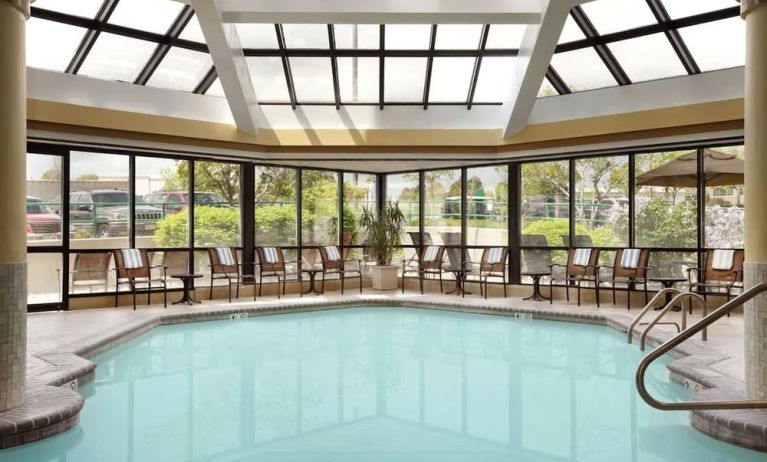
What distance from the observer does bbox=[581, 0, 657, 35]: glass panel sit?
863cm

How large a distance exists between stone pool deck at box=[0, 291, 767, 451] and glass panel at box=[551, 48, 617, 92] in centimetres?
376

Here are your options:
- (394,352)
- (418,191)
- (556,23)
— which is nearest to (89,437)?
(394,352)

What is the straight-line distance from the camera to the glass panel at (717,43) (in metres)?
8.50

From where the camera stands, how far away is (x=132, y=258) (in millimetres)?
10055

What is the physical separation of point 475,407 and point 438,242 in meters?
8.68

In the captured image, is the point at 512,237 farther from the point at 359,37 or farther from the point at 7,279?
the point at 7,279

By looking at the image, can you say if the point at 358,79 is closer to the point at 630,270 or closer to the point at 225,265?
the point at 225,265

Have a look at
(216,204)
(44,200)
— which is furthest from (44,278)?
(216,204)

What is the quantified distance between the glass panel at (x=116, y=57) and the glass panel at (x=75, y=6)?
1.40 feet

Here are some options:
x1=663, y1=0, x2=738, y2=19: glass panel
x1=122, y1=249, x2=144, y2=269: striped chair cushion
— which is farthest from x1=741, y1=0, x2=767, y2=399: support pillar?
x1=122, y1=249, x2=144, y2=269: striped chair cushion

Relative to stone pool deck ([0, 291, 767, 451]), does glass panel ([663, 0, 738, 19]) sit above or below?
above

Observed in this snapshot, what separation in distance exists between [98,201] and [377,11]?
18.7 ft

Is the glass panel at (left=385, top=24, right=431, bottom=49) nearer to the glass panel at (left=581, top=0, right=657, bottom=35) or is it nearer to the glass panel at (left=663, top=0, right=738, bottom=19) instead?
the glass panel at (left=581, top=0, right=657, bottom=35)

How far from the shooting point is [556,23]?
7.92 meters
